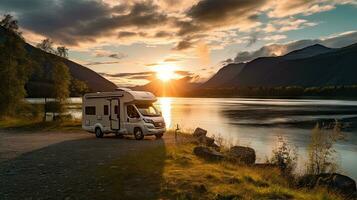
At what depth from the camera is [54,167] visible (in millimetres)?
15438

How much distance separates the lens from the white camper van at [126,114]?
26.0 meters

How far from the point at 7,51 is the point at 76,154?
31.9 meters

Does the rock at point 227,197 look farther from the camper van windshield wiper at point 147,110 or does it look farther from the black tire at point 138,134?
the camper van windshield wiper at point 147,110

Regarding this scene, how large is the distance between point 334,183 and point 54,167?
1198 centimetres

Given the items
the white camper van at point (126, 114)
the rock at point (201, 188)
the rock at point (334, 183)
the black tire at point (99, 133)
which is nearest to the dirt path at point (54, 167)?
the rock at point (201, 188)

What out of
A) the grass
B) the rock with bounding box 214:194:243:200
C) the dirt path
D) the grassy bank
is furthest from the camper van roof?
the rock with bounding box 214:194:243:200

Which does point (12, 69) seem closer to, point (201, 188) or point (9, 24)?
point (9, 24)

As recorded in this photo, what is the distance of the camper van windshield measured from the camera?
2661cm

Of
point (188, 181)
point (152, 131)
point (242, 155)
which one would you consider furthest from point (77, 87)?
point (188, 181)

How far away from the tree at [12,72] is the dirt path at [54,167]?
22.8 m

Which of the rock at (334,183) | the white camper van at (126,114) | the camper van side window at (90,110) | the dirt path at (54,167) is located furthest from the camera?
the camper van side window at (90,110)

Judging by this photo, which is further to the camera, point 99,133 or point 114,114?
point 99,133

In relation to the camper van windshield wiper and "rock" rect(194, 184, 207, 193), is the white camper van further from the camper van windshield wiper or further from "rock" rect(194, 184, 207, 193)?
"rock" rect(194, 184, 207, 193)

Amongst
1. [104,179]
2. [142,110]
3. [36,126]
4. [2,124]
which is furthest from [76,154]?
[2,124]
